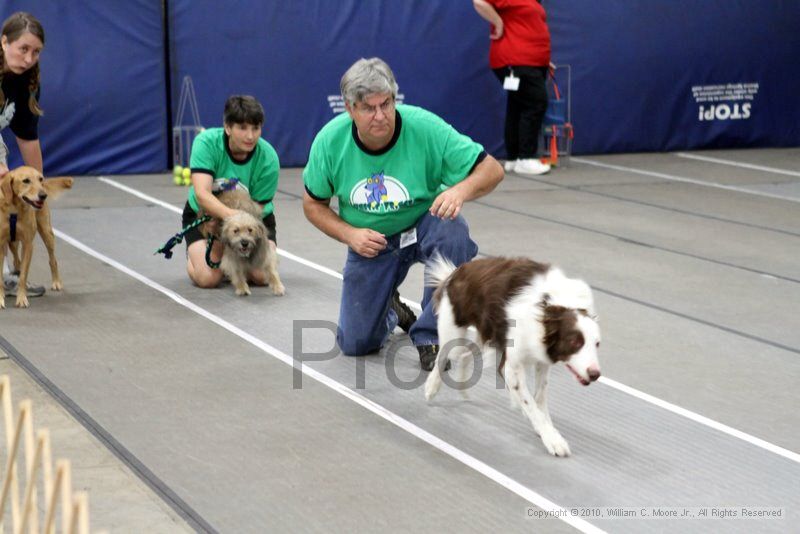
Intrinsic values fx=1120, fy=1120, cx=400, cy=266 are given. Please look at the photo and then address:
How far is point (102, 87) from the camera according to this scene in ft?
29.2

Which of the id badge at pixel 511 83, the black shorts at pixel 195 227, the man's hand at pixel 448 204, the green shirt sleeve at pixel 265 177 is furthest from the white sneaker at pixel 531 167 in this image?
the man's hand at pixel 448 204

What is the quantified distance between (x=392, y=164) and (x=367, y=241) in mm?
309

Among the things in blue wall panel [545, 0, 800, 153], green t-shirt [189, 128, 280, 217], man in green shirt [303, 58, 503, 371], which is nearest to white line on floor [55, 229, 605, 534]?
man in green shirt [303, 58, 503, 371]

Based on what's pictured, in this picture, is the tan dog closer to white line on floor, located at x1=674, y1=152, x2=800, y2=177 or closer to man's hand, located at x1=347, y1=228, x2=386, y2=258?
man's hand, located at x1=347, y1=228, x2=386, y2=258

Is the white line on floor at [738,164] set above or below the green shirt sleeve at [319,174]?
below

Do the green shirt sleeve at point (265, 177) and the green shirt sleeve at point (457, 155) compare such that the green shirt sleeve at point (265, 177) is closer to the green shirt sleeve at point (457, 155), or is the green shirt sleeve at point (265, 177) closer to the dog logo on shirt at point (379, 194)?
the dog logo on shirt at point (379, 194)

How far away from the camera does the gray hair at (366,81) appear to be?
367cm

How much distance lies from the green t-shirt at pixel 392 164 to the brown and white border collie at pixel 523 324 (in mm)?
469

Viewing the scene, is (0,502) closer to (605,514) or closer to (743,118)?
(605,514)

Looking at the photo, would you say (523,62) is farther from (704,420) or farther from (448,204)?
(704,420)

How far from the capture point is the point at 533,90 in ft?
30.9

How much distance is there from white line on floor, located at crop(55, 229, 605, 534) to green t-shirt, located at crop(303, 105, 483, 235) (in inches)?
24.8

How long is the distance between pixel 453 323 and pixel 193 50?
6195 mm

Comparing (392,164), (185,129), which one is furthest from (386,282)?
(185,129)
